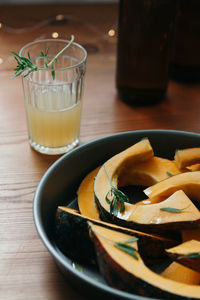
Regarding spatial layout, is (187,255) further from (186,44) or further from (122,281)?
(186,44)

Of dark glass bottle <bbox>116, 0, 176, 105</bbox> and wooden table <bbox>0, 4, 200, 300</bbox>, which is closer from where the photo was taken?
wooden table <bbox>0, 4, 200, 300</bbox>

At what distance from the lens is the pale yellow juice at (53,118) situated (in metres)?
0.88

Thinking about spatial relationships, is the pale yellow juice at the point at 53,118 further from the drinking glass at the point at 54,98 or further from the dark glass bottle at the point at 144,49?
the dark glass bottle at the point at 144,49

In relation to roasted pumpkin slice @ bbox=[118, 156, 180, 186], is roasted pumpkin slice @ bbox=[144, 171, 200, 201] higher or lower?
higher

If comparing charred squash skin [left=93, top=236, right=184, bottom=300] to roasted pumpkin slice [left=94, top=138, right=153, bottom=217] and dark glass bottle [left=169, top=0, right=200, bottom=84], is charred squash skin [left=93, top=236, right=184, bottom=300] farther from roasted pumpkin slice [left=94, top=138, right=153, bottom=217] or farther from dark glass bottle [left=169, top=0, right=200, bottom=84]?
dark glass bottle [left=169, top=0, right=200, bottom=84]

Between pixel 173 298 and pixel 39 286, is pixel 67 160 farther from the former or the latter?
pixel 173 298

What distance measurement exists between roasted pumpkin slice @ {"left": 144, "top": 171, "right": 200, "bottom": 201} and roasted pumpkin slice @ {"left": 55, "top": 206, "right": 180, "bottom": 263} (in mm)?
86

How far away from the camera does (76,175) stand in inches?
31.2

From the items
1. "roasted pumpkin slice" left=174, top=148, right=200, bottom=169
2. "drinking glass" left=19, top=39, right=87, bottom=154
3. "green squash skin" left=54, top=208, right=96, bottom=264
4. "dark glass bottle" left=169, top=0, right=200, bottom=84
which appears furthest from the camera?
"dark glass bottle" left=169, top=0, right=200, bottom=84

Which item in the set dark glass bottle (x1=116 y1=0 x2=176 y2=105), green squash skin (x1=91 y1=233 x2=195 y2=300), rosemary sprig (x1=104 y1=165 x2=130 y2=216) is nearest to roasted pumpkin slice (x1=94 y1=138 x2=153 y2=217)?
rosemary sprig (x1=104 y1=165 x2=130 y2=216)

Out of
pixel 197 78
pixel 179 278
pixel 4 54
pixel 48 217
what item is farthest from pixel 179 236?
pixel 4 54

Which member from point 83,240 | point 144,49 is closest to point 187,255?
point 83,240

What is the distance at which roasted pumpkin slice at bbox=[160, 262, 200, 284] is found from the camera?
586 millimetres

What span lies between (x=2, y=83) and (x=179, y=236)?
672mm
